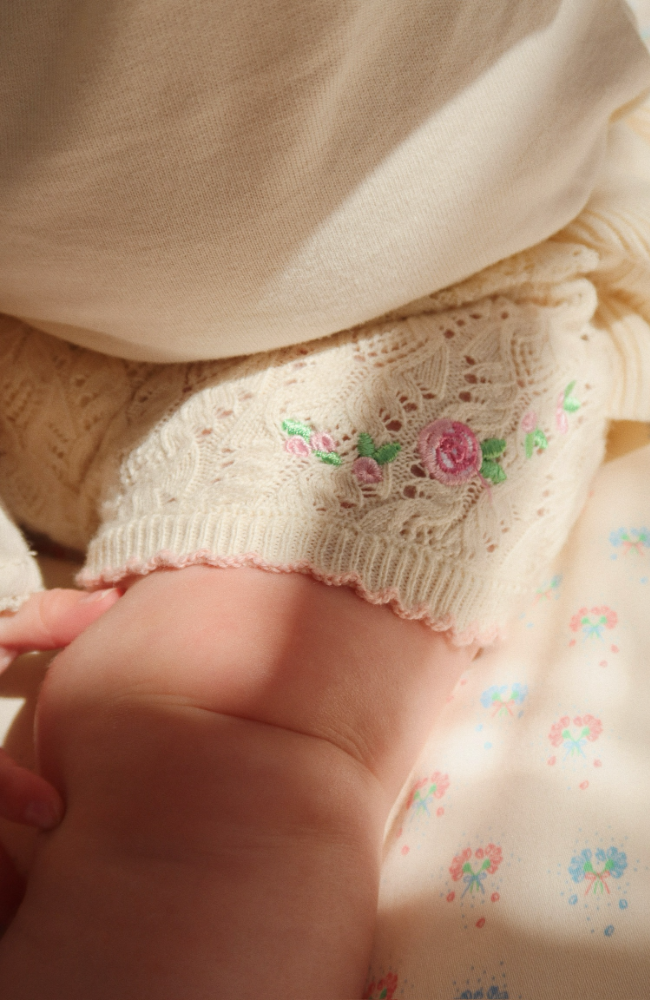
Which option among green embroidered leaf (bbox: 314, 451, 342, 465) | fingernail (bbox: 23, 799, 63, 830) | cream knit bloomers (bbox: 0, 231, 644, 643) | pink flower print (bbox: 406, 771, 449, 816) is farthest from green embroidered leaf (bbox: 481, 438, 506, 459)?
fingernail (bbox: 23, 799, 63, 830)

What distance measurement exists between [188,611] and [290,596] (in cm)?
7

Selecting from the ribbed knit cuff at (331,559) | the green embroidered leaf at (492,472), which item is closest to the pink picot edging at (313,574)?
the ribbed knit cuff at (331,559)

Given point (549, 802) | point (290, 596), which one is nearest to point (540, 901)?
point (549, 802)

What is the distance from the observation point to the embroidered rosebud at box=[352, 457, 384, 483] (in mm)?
503

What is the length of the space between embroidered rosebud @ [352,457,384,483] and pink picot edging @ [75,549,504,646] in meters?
0.07

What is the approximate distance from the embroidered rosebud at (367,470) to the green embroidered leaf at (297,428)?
0.14 ft

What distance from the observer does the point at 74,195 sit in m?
0.44

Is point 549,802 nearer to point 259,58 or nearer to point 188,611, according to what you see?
point 188,611

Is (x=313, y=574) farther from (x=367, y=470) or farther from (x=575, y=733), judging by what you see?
(x=575, y=733)

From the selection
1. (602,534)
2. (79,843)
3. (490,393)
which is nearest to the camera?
(79,843)

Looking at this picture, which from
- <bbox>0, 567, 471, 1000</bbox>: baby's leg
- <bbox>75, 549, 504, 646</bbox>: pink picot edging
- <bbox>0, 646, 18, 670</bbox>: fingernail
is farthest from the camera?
<bbox>0, 646, 18, 670</bbox>: fingernail

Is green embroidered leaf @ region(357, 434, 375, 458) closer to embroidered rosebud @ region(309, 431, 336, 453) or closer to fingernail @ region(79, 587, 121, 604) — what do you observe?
embroidered rosebud @ region(309, 431, 336, 453)

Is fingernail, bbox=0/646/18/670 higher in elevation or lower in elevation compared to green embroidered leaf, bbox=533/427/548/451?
lower

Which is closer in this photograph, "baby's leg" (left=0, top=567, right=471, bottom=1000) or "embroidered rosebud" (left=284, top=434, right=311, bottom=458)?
"baby's leg" (left=0, top=567, right=471, bottom=1000)
